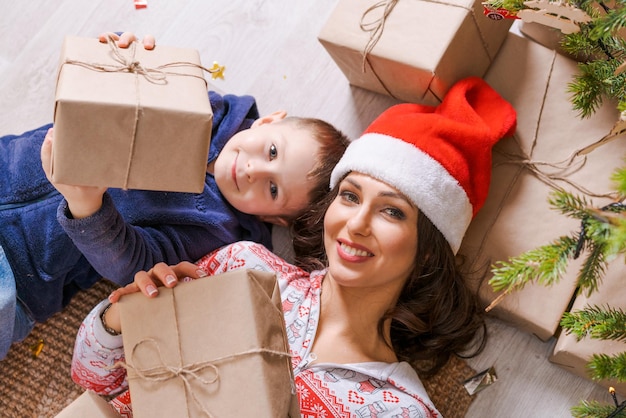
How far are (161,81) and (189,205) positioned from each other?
0.43 metres

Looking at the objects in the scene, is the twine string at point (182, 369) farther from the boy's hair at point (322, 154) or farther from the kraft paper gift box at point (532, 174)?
the kraft paper gift box at point (532, 174)

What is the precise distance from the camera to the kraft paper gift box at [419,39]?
1206 mm

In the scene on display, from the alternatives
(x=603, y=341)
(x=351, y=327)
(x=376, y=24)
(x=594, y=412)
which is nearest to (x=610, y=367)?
(x=594, y=412)

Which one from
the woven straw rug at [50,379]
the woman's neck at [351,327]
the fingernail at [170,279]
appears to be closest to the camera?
the fingernail at [170,279]

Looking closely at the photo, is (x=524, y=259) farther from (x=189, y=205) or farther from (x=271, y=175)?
(x=189, y=205)

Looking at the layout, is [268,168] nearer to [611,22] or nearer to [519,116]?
[519,116]

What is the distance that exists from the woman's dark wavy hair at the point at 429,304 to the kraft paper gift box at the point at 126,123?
385 mm

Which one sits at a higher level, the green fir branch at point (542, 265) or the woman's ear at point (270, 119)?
the green fir branch at point (542, 265)

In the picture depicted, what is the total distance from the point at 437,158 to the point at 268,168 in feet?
1.08

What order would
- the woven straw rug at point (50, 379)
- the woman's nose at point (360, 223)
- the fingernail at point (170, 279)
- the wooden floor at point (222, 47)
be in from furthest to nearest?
1. the wooden floor at point (222, 47)
2. the woven straw rug at point (50, 379)
3. the woman's nose at point (360, 223)
4. the fingernail at point (170, 279)

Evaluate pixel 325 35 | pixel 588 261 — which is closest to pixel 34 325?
pixel 325 35

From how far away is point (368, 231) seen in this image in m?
1.12

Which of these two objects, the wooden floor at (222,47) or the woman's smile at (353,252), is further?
the wooden floor at (222,47)

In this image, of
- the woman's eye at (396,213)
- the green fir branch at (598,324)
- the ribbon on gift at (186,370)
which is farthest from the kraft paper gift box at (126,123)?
the green fir branch at (598,324)
